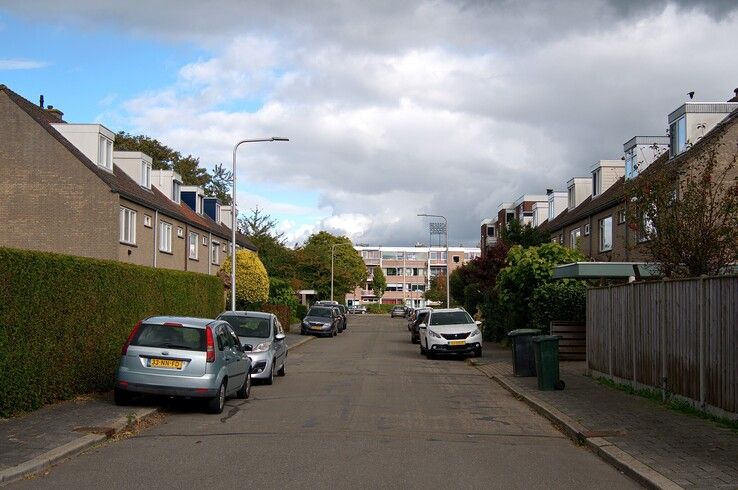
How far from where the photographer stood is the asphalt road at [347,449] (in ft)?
26.9

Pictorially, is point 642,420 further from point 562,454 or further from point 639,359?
point 639,359

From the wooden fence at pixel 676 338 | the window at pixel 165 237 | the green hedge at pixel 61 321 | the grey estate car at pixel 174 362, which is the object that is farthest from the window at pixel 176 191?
the grey estate car at pixel 174 362

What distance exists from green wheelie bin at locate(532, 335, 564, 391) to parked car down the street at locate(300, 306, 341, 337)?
2973cm

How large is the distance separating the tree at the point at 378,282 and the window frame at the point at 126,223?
107 m

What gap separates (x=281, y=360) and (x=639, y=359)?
891cm

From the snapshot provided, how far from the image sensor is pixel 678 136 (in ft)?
103

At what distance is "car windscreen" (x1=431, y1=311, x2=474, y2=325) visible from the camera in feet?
94.9

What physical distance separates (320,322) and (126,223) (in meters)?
14.5

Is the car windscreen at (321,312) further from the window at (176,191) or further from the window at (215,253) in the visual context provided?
the window at (176,191)

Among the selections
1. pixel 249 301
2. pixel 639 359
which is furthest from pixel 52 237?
pixel 639 359

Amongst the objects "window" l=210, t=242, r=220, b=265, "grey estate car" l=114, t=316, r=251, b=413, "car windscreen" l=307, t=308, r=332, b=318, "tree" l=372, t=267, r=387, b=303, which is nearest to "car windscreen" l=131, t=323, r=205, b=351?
"grey estate car" l=114, t=316, r=251, b=413

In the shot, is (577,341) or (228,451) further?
(577,341)

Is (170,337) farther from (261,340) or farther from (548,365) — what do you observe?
(548,365)

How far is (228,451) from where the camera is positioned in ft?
32.0
